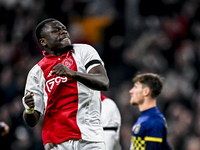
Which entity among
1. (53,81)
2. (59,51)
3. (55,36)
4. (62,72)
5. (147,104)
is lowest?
(147,104)

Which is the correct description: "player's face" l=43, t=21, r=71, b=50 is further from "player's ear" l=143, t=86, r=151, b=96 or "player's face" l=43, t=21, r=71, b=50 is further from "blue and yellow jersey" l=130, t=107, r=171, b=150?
"player's ear" l=143, t=86, r=151, b=96

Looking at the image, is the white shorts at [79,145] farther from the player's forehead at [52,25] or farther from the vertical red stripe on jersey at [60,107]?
the player's forehead at [52,25]

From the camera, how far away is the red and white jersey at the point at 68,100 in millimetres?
2666

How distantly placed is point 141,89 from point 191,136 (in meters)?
2.62

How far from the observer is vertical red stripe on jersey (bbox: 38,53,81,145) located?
2.66 meters

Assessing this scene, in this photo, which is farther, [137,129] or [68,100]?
[137,129]

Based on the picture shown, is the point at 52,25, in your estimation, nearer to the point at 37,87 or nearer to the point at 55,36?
the point at 55,36

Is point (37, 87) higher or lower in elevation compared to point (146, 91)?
higher

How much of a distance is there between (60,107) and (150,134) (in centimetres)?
174

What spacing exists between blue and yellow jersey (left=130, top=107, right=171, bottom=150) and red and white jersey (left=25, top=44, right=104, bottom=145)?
1495mm

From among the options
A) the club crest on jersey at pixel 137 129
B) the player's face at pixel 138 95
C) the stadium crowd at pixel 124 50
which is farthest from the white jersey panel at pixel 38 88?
the stadium crowd at pixel 124 50

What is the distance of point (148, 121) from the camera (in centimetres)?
424

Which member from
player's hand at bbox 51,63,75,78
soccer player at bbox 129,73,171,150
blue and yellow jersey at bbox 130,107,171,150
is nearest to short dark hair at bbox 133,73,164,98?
soccer player at bbox 129,73,171,150

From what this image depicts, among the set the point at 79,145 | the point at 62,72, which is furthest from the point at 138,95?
the point at 62,72
